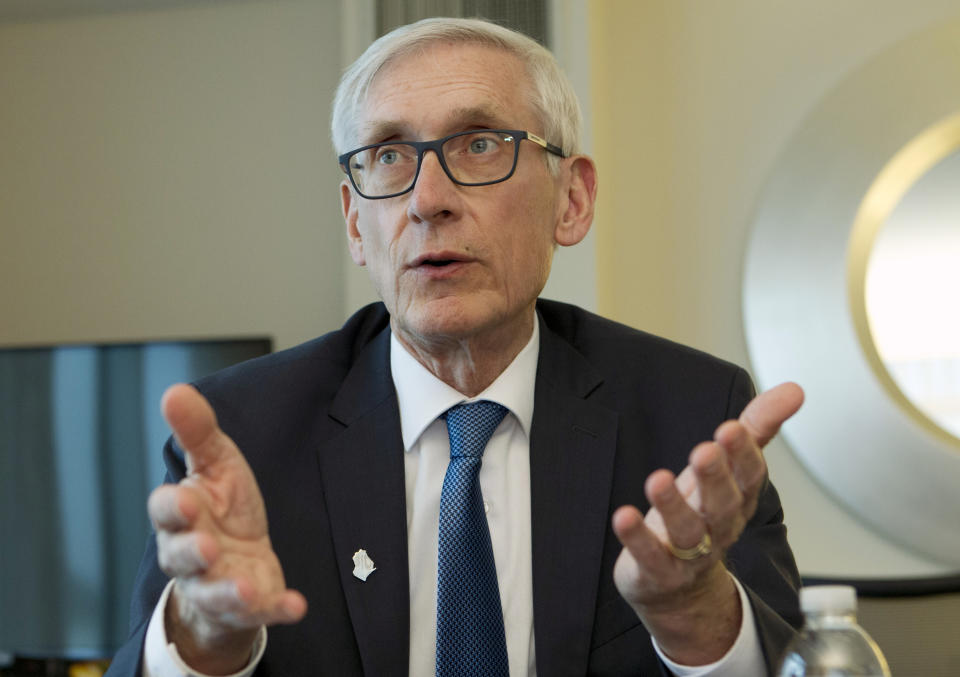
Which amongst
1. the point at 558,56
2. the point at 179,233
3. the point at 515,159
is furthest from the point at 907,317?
the point at 179,233

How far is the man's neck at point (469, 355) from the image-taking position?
5.23 ft

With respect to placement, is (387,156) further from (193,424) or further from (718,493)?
(718,493)

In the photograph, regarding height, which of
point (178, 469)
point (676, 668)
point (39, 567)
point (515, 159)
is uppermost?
point (515, 159)

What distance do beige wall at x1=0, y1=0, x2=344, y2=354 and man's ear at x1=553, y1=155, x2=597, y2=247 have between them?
5.27 ft

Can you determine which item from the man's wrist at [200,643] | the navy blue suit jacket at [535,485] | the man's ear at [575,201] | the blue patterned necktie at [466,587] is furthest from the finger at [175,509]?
the man's ear at [575,201]

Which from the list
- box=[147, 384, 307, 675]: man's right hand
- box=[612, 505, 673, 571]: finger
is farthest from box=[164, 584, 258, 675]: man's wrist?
box=[612, 505, 673, 571]: finger

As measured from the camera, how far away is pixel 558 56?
110 inches

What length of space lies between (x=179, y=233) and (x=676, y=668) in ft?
8.87

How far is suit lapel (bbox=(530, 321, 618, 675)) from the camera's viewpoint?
53.4 inches

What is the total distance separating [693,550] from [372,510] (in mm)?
571

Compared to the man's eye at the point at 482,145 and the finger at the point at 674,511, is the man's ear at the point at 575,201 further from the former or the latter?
the finger at the point at 674,511

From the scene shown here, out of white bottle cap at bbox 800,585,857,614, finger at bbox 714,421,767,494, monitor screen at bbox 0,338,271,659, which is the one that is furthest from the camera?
monitor screen at bbox 0,338,271,659

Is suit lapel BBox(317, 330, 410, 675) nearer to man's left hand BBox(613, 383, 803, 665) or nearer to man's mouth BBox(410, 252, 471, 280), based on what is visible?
man's mouth BBox(410, 252, 471, 280)

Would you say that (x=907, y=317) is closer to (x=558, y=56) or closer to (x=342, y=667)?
(x=558, y=56)
